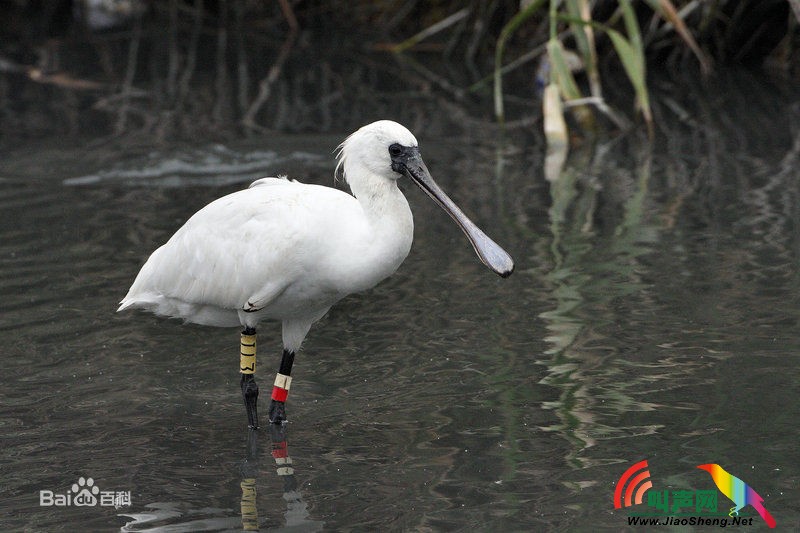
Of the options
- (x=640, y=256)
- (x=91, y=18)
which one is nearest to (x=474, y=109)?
(x=640, y=256)

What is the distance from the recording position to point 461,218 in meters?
5.81

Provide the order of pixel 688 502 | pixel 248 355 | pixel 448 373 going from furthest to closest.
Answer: pixel 448 373
pixel 248 355
pixel 688 502

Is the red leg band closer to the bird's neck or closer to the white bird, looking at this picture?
the white bird

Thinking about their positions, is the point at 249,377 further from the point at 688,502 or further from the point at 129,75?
the point at 129,75

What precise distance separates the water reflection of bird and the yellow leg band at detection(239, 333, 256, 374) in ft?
6.90

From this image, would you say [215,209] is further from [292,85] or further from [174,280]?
[292,85]

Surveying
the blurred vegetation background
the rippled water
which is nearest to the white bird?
the rippled water

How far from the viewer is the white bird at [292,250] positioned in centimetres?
533

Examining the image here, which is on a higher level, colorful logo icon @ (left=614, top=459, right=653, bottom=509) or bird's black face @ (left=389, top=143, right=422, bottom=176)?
bird's black face @ (left=389, top=143, right=422, bottom=176)

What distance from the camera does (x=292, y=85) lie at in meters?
15.8

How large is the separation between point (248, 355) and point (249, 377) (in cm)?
11

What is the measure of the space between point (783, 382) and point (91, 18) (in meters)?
19.0

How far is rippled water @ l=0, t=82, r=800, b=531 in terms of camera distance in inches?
199

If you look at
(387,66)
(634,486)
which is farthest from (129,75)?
(634,486)
